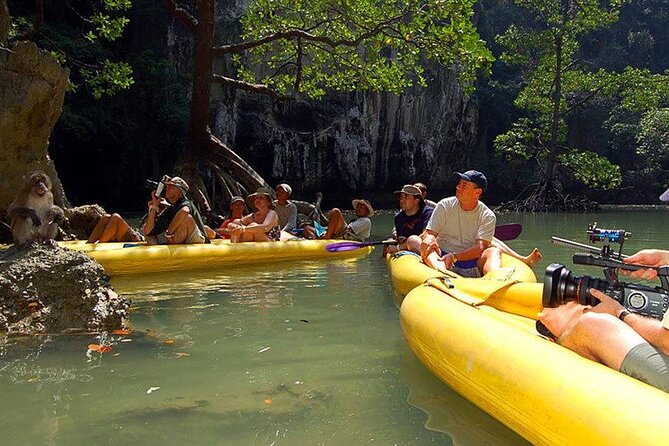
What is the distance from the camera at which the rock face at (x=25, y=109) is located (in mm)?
7676

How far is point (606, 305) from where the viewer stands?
2172 mm

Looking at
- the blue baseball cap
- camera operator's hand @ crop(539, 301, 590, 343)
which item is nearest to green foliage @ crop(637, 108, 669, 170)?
the blue baseball cap

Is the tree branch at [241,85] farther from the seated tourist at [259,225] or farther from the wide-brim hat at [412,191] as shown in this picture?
the wide-brim hat at [412,191]

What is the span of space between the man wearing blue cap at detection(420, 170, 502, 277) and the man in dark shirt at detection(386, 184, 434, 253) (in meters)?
1.25

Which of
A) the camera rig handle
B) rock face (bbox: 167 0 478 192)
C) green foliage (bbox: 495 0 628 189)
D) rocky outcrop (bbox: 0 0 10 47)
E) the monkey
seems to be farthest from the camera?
green foliage (bbox: 495 0 628 189)

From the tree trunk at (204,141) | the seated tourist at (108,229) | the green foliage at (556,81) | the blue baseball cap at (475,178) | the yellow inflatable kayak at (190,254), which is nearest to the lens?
the blue baseball cap at (475,178)

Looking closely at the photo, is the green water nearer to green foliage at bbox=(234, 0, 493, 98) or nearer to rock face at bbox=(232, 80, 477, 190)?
green foliage at bbox=(234, 0, 493, 98)

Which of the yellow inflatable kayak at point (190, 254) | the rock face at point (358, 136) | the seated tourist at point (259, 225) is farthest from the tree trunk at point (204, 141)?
the rock face at point (358, 136)

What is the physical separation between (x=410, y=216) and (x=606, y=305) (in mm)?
3902

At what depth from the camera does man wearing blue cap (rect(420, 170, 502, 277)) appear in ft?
13.9

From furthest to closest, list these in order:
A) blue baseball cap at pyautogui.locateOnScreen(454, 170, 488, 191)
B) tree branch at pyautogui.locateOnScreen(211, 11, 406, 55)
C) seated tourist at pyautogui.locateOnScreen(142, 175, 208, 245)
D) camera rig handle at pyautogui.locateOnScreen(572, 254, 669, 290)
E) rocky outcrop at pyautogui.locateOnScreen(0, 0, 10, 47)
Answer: tree branch at pyautogui.locateOnScreen(211, 11, 406, 55), rocky outcrop at pyautogui.locateOnScreen(0, 0, 10, 47), seated tourist at pyautogui.locateOnScreen(142, 175, 208, 245), blue baseball cap at pyautogui.locateOnScreen(454, 170, 488, 191), camera rig handle at pyautogui.locateOnScreen(572, 254, 669, 290)

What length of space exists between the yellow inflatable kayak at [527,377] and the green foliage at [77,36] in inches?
341

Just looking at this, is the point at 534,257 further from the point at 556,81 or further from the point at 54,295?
the point at 556,81

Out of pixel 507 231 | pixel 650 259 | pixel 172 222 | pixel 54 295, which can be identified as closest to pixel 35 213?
pixel 54 295
